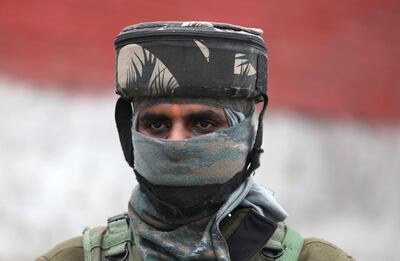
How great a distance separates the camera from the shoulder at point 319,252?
240cm

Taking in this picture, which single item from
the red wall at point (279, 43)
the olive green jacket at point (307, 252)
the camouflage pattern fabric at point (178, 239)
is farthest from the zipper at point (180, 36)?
the red wall at point (279, 43)

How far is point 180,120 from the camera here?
91.2 inches

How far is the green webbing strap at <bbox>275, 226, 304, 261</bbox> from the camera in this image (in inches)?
93.1

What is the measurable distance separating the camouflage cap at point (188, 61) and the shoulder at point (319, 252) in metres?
0.40

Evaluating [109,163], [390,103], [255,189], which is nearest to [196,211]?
[255,189]

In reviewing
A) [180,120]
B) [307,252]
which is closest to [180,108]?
[180,120]

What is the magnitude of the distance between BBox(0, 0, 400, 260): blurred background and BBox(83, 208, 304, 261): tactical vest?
2424 mm

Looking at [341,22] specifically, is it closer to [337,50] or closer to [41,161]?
[337,50]

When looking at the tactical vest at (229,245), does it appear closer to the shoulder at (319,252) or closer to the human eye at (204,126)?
the shoulder at (319,252)

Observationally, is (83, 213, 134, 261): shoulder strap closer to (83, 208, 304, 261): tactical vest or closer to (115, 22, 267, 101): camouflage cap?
(83, 208, 304, 261): tactical vest

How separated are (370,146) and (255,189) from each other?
3092 mm

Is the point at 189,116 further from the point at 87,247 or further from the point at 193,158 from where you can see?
the point at 87,247

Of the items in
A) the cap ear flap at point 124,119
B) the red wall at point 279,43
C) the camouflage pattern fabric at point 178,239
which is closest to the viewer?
the camouflage pattern fabric at point 178,239

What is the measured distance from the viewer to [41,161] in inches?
191
